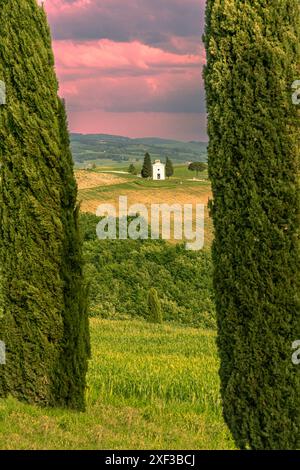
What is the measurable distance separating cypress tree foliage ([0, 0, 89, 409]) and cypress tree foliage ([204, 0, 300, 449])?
2398 millimetres

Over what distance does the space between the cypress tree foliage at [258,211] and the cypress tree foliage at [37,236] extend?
7.87ft

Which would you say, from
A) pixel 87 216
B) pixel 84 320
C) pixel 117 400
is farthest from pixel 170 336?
pixel 87 216

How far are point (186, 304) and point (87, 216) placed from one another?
9585mm

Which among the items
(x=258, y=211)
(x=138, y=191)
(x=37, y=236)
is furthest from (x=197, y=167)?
(x=258, y=211)

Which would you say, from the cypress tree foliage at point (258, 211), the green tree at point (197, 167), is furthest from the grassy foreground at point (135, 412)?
the green tree at point (197, 167)

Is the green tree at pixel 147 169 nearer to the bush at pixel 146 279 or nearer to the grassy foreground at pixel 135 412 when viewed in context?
the bush at pixel 146 279

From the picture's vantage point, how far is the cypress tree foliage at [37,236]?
950 centimetres

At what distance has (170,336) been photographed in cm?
1991

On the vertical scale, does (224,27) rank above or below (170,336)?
above

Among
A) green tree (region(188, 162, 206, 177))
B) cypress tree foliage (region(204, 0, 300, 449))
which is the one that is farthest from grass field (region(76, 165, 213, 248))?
cypress tree foliage (region(204, 0, 300, 449))

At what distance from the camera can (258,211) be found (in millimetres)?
7828

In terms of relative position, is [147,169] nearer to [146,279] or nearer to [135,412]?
[146,279]
